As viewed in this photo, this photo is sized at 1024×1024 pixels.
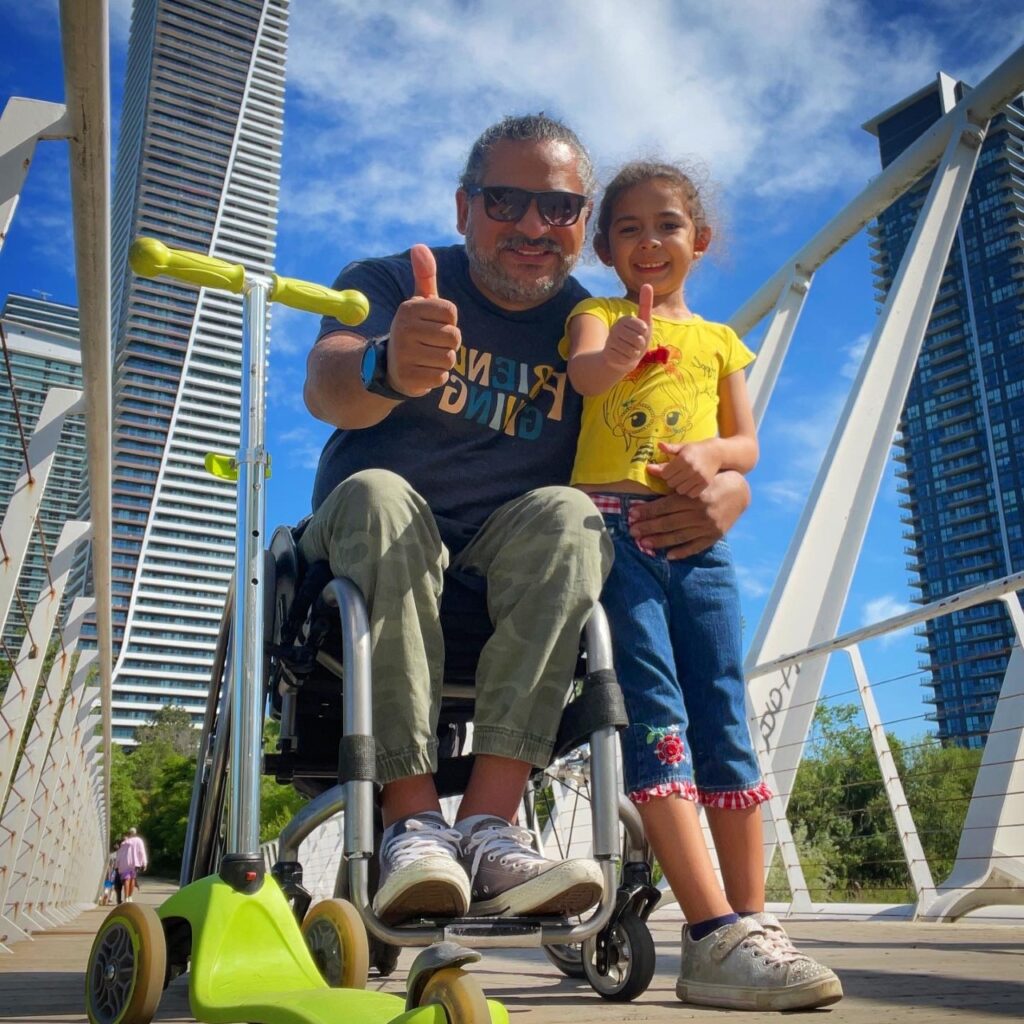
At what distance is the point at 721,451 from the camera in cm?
159

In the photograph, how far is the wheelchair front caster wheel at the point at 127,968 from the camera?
95 cm

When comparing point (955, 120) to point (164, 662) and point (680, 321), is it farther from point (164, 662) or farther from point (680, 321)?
point (164, 662)

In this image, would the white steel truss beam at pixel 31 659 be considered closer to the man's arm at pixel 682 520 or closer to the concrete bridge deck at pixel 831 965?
the concrete bridge deck at pixel 831 965

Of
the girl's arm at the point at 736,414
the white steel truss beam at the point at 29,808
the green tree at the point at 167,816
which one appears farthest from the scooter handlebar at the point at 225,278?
the green tree at the point at 167,816

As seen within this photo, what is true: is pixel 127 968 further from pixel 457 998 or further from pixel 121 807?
pixel 121 807

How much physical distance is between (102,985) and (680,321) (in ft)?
4.47

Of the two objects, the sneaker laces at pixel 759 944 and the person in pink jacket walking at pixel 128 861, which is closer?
the sneaker laces at pixel 759 944

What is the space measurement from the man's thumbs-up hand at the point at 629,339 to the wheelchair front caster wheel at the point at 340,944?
836 millimetres

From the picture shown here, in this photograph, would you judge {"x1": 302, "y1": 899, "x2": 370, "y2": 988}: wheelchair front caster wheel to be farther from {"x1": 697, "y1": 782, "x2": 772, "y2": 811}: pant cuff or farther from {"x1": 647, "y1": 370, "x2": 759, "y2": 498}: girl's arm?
{"x1": 647, "y1": 370, "x2": 759, "y2": 498}: girl's arm

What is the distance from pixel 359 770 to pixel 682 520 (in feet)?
2.15

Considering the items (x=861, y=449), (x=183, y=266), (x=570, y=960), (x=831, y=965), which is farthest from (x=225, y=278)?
(x=861, y=449)

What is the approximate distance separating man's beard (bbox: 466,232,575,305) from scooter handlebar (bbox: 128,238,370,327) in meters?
0.47

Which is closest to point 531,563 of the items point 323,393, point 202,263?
point 323,393

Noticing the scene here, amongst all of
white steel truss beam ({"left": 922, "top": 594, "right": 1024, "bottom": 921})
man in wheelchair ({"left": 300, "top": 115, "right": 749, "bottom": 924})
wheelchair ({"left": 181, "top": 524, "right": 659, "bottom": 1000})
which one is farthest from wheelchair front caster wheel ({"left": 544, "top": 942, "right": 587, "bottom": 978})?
white steel truss beam ({"left": 922, "top": 594, "right": 1024, "bottom": 921})
